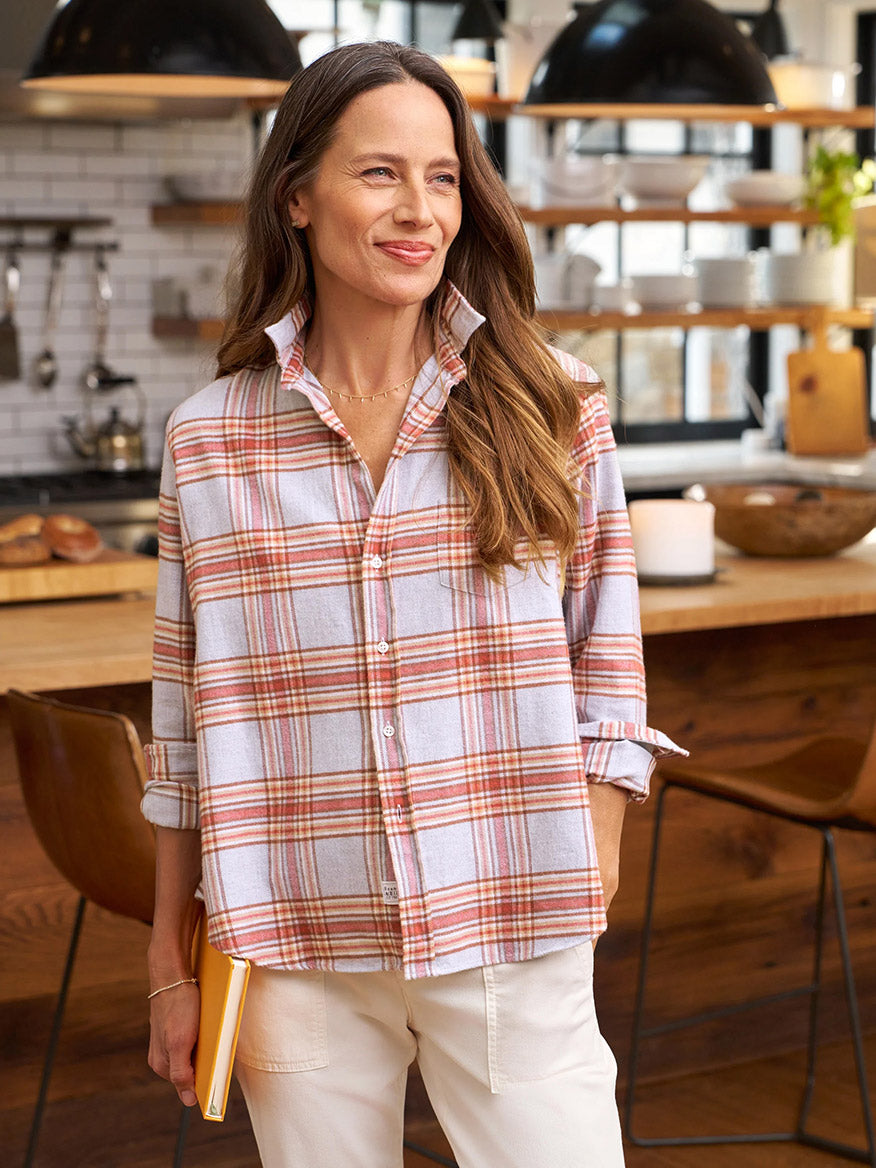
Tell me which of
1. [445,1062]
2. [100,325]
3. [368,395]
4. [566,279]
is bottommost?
[445,1062]

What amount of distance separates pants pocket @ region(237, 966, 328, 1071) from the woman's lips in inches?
25.7

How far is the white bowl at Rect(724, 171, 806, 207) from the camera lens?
20.3ft

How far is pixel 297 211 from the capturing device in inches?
62.0

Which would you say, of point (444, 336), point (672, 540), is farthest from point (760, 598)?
point (444, 336)

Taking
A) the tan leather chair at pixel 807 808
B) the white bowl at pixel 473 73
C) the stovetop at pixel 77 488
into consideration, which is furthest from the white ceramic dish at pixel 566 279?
the tan leather chair at pixel 807 808

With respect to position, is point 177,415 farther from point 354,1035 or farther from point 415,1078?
point 415,1078

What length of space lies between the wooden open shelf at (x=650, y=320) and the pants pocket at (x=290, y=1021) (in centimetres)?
415

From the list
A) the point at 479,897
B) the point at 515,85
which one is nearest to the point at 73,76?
the point at 479,897

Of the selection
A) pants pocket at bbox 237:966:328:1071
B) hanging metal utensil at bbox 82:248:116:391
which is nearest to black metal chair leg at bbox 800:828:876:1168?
pants pocket at bbox 237:966:328:1071

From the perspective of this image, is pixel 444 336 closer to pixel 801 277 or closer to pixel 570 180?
pixel 570 180

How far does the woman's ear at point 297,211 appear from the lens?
1568mm

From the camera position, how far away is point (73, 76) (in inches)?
126

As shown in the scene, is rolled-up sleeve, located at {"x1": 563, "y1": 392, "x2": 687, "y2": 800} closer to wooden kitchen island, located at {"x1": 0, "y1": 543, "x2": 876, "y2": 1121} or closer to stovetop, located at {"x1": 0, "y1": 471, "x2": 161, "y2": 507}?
wooden kitchen island, located at {"x1": 0, "y1": 543, "x2": 876, "y2": 1121}

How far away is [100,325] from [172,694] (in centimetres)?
457
